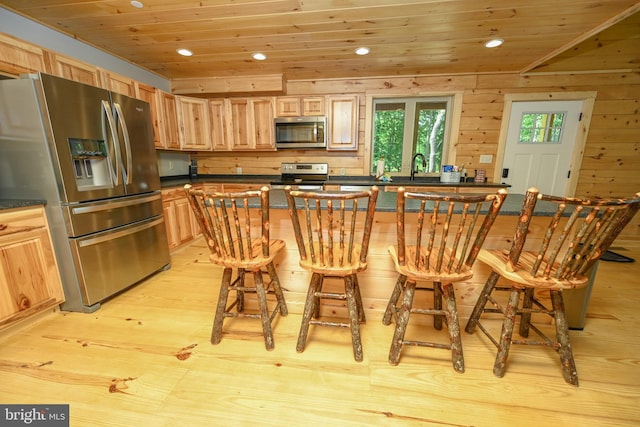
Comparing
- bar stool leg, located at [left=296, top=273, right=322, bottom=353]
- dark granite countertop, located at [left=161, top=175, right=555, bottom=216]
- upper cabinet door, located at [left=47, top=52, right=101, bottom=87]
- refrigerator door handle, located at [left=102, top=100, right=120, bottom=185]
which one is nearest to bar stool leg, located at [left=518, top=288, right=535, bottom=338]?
dark granite countertop, located at [left=161, top=175, right=555, bottom=216]

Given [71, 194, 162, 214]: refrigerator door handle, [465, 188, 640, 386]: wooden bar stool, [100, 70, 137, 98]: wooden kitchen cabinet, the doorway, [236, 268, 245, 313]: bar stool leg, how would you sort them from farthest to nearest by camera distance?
the doorway, [100, 70, 137, 98]: wooden kitchen cabinet, [71, 194, 162, 214]: refrigerator door handle, [236, 268, 245, 313]: bar stool leg, [465, 188, 640, 386]: wooden bar stool

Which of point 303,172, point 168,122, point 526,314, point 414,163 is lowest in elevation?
point 526,314

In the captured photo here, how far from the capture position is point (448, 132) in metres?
3.80

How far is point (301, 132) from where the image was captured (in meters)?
3.76

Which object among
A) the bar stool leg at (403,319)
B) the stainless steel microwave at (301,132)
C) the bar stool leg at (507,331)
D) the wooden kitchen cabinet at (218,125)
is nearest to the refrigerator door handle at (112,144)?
the wooden kitchen cabinet at (218,125)

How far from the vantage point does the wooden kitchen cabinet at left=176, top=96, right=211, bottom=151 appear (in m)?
3.62

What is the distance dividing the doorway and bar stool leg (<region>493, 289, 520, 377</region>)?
308 centimetres

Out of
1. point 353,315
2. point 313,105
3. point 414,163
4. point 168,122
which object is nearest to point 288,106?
point 313,105

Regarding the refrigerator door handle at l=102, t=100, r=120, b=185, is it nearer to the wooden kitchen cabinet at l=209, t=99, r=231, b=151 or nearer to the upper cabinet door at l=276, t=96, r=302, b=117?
the wooden kitchen cabinet at l=209, t=99, r=231, b=151

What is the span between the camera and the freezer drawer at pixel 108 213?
6.07 feet

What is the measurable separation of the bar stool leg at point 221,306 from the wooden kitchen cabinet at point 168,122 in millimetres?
2687

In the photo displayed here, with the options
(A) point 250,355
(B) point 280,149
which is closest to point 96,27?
(B) point 280,149

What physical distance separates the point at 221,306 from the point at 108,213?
1380 millimetres

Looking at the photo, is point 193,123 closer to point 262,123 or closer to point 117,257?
point 262,123
